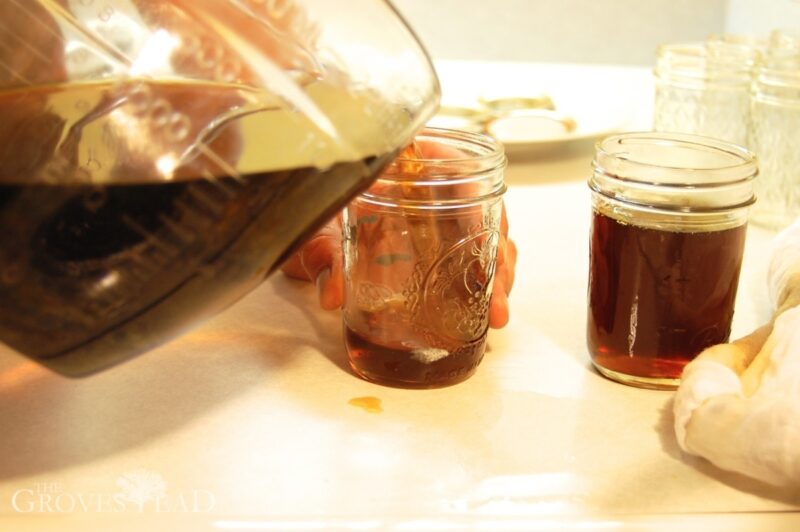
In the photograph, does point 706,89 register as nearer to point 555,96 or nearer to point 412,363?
point 555,96

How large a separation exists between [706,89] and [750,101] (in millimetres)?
100

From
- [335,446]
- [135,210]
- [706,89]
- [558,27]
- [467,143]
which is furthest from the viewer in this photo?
[558,27]

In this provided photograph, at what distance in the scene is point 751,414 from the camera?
1.64ft

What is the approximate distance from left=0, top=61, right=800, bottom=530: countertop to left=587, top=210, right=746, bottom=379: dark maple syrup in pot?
3cm

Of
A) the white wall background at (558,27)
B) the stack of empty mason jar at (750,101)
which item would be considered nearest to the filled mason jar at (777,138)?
the stack of empty mason jar at (750,101)

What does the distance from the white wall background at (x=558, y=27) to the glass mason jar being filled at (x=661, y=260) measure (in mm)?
2198

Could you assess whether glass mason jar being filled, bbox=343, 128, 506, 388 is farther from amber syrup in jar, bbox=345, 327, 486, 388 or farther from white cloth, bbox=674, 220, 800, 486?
white cloth, bbox=674, 220, 800, 486

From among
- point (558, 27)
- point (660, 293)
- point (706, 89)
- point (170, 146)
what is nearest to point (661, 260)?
point (660, 293)

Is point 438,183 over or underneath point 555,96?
over

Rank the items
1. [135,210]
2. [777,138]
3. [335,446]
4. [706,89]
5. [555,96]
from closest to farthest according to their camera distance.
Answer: [135,210], [335,446], [777,138], [706,89], [555,96]

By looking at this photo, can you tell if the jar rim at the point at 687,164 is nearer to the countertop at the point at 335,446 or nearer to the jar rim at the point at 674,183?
the jar rim at the point at 674,183

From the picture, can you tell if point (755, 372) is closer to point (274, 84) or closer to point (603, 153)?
point (603, 153)

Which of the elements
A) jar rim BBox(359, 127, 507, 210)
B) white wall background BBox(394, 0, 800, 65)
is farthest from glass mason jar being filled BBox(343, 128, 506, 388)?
white wall background BBox(394, 0, 800, 65)

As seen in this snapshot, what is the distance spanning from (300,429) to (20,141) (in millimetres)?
223
